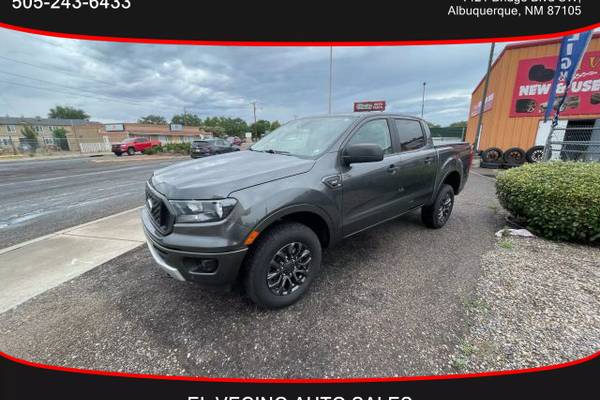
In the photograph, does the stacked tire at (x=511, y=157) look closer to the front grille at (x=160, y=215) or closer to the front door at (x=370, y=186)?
the front door at (x=370, y=186)

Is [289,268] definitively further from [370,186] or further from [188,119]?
[188,119]

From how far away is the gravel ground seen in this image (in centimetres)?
183

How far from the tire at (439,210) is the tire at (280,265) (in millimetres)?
2500

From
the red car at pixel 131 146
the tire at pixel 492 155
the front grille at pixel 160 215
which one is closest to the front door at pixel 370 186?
the front grille at pixel 160 215

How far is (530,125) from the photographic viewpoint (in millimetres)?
12672

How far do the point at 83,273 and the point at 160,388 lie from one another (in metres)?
2.01

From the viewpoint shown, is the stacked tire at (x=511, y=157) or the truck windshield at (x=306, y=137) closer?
the truck windshield at (x=306, y=137)

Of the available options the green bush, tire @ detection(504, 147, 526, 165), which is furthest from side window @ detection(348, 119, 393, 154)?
tire @ detection(504, 147, 526, 165)

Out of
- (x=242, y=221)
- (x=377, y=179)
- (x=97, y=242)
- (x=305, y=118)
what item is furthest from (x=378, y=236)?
(x=97, y=242)

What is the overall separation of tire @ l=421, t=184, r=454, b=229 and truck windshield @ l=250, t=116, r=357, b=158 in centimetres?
211

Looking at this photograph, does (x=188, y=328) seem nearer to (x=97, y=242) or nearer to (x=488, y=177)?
(x=97, y=242)

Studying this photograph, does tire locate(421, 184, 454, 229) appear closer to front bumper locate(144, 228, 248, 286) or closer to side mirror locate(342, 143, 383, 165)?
side mirror locate(342, 143, 383, 165)

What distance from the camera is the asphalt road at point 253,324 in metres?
1.82

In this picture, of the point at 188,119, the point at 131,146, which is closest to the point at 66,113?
the point at 188,119
